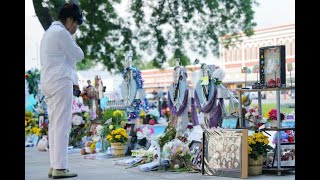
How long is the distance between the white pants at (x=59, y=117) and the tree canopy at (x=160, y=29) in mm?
10544

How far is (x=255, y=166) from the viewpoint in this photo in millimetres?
5094

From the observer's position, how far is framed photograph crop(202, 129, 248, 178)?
4.95m

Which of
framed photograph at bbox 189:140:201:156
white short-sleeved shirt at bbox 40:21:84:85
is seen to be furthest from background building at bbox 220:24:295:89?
white short-sleeved shirt at bbox 40:21:84:85

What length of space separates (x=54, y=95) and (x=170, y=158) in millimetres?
1442

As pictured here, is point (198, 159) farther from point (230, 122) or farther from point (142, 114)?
point (142, 114)

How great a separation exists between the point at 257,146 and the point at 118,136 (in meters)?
2.49

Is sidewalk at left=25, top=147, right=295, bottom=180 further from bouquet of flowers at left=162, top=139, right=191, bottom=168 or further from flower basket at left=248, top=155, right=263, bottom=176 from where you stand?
bouquet of flowers at left=162, top=139, right=191, bottom=168

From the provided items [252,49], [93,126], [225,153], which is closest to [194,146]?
[225,153]

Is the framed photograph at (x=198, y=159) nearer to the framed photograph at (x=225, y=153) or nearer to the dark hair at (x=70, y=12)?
the framed photograph at (x=225, y=153)

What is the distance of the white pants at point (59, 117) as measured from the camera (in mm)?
4953

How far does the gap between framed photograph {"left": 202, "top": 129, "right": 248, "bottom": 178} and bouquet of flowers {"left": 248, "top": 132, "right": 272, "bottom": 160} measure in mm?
143

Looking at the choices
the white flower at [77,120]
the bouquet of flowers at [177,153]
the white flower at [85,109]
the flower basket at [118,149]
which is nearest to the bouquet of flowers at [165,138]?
the bouquet of flowers at [177,153]

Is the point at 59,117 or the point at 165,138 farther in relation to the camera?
the point at 165,138
